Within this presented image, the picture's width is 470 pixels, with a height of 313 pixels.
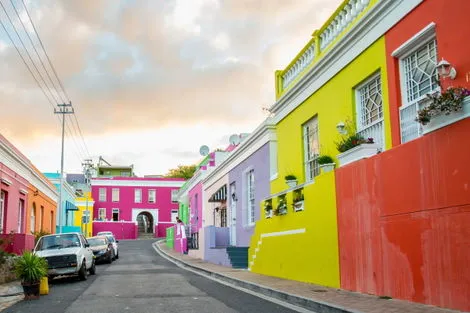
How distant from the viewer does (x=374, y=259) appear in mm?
10555

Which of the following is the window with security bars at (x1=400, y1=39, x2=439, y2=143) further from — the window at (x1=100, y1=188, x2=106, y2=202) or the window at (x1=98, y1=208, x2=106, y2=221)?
the window at (x1=100, y1=188, x2=106, y2=202)

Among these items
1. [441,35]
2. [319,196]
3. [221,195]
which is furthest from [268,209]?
[221,195]

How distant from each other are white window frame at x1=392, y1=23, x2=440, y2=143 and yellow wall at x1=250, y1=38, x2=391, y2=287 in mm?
446

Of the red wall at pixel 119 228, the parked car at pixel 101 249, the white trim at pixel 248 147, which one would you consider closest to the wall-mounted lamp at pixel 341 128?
the white trim at pixel 248 147

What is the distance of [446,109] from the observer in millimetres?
8164

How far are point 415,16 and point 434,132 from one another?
2930 mm

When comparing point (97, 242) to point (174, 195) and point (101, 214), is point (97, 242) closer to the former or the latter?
point (101, 214)

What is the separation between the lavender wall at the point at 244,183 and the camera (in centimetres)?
2041

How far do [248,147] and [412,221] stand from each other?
13.9m

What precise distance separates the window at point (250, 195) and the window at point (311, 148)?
6.27 metres

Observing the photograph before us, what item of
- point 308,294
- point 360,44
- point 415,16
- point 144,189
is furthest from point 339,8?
point 144,189

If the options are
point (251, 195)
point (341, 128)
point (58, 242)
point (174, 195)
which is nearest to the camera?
point (341, 128)

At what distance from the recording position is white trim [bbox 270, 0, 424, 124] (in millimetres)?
11156

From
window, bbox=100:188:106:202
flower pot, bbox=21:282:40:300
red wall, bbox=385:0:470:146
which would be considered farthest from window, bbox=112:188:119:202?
red wall, bbox=385:0:470:146
